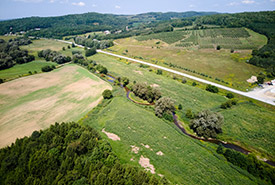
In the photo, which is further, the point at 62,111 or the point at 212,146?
the point at 62,111

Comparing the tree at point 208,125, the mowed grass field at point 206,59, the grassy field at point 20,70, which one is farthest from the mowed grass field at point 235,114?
the grassy field at point 20,70

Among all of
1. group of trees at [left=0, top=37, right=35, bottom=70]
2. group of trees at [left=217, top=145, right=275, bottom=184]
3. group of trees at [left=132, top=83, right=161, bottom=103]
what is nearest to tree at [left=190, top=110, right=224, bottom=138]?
group of trees at [left=217, top=145, right=275, bottom=184]

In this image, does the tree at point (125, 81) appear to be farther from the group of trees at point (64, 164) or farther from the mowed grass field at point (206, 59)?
the group of trees at point (64, 164)

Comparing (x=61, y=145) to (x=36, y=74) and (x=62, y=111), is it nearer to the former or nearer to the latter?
(x=62, y=111)

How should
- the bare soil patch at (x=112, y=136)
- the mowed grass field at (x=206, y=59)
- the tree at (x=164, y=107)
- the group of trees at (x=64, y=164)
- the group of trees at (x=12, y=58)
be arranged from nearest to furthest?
the group of trees at (x=64, y=164)
the bare soil patch at (x=112, y=136)
the tree at (x=164, y=107)
the mowed grass field at (x=206, y=59)
the group of trees at (x=12, y=58)

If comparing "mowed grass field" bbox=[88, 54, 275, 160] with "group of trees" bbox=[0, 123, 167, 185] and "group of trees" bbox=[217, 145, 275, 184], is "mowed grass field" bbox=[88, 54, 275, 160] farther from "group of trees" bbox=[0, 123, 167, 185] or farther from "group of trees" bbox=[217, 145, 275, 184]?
"group of trees" bbox=[0, 123, 167, 185]

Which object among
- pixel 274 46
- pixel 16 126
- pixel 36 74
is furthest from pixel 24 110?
pixel 274 46

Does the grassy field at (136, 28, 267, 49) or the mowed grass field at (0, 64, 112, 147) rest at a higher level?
the grassy field at (136, 28, 267, 49)
